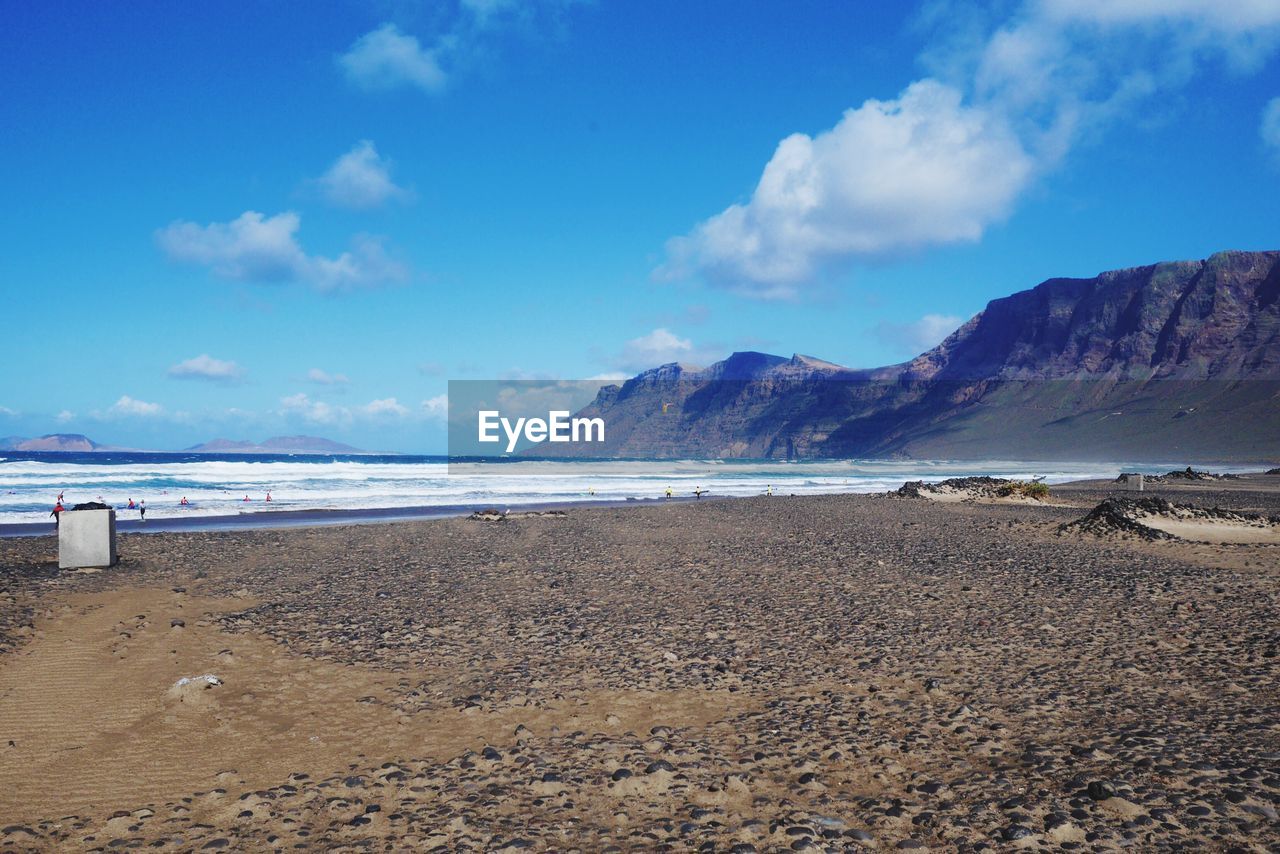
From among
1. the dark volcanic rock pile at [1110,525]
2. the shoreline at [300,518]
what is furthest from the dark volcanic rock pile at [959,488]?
the dark volcanic rock pile at [1110,525]

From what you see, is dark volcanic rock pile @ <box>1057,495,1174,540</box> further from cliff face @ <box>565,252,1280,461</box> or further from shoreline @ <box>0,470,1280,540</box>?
cliff face @ <box>565,252,1280,461</box>

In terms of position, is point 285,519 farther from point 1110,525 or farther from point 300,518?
point 1110,525

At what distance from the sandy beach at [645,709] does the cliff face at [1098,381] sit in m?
102

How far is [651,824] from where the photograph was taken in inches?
145

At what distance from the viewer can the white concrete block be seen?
1108 cm

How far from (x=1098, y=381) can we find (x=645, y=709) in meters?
152

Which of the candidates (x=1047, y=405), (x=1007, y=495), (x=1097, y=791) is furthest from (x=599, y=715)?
(x=1047, y=405)

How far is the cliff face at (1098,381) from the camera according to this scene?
10494 cm

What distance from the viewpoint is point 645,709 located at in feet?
17.5

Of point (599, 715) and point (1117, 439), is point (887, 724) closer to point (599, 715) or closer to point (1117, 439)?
point (599, 715)

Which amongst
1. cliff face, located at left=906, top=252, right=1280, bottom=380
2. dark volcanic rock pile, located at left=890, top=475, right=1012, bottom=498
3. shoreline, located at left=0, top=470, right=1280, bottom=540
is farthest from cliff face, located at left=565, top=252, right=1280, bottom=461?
shoreline, located at left=0, top=470, right=1280, bottom=540

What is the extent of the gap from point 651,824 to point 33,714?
4.61 metres

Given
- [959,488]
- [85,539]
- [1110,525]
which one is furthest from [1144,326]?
[85,539]

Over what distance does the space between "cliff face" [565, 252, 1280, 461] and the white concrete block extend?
106821 mm
